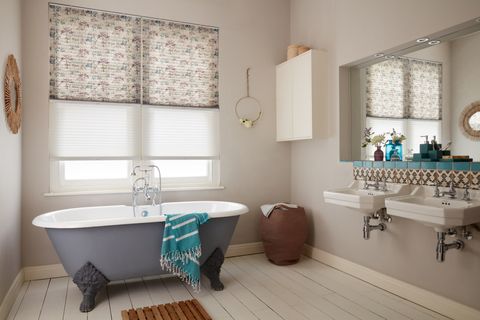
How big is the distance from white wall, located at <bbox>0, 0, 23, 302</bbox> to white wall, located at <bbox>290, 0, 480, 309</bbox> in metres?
2.95

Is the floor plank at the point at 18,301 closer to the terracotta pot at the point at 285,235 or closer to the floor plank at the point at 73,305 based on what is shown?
the floor plank at the point at 73,305

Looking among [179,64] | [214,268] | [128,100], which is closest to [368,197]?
[214,268]

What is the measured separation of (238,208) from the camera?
11.5ft

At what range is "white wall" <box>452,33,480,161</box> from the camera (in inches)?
103

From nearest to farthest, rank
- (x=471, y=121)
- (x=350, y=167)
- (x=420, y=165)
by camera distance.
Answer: (x=471, y=121) < (x=420, y=165) < (x=350, y=167)

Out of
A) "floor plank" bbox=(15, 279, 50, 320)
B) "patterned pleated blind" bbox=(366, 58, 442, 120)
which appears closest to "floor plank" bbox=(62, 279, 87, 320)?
"floor plank" bbox=(15, 279, 50, 320)

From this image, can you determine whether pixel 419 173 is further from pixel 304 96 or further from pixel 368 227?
pixel 304 96

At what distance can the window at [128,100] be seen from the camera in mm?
3707

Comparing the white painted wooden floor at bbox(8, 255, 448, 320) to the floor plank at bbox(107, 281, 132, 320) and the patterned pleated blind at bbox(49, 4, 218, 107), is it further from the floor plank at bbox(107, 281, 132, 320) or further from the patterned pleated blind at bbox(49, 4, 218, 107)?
the patterned pleated blind at bbox(49, 4, 218, 107)

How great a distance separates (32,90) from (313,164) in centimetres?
300

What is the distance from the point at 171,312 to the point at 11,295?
133 cm

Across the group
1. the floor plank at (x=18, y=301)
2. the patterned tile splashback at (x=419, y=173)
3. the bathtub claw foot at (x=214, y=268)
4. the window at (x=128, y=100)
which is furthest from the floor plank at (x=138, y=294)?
the patterned tile splashback at (x=419, y=173)

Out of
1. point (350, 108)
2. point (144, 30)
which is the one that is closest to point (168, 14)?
point (144, 30)

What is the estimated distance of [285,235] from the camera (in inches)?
155
